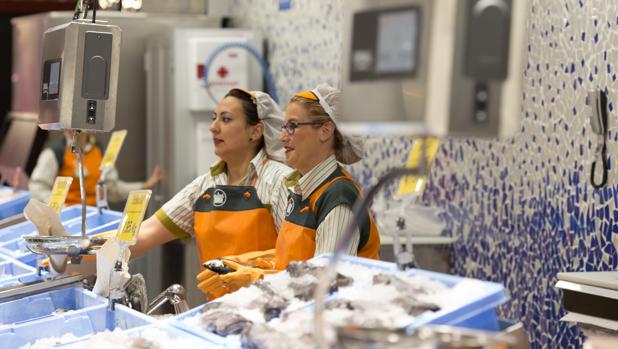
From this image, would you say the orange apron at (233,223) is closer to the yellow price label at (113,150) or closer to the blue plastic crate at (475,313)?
the yellow price label at (113,150)

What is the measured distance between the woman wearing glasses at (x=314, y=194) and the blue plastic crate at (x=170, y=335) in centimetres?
62

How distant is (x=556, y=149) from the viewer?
407cm

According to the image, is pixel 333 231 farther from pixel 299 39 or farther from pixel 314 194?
pixel 299 39

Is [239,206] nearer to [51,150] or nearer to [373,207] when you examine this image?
[373,207]

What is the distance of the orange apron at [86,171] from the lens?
20.3ft

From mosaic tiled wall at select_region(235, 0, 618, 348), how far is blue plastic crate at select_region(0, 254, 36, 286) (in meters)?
2.34

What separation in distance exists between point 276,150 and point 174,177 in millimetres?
2579

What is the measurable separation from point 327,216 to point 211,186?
3.14 ft

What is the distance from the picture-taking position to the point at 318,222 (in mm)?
2912

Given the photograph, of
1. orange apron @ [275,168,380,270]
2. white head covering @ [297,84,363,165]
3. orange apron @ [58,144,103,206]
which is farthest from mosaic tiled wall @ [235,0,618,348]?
orange apron @ [58,144,103,206]

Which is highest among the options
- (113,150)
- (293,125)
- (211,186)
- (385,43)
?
(385,43)

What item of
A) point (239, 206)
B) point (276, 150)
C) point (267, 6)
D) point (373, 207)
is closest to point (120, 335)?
point (239, 206)

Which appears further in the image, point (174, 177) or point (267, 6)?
point (267, 6)

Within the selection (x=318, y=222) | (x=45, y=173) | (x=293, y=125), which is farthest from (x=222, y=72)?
(x=318, y=222)
